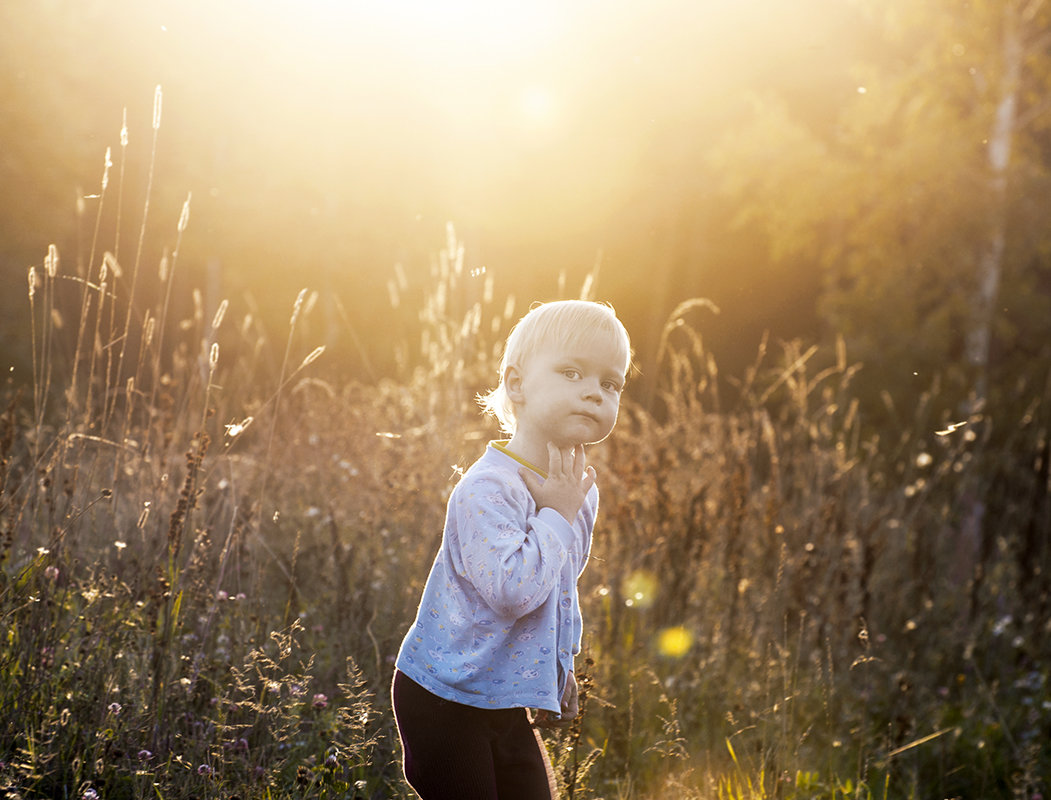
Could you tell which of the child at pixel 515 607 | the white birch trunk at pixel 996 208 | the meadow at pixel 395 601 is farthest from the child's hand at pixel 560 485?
the white birch trunk at pixel 996 208

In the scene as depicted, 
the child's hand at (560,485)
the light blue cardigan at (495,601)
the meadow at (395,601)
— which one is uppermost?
the child's hand at (560,485)

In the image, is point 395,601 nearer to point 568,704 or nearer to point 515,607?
point 568,704

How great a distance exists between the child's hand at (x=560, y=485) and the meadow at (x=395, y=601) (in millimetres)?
543

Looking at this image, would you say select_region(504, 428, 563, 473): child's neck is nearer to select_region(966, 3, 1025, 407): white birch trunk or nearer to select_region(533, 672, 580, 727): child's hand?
select_region(533, 672, 580, 727): child's hand

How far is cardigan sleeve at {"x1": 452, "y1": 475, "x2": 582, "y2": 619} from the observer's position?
1715 mm

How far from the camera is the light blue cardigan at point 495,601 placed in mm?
1730

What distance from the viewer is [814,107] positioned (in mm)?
12938

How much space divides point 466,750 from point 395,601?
150cm

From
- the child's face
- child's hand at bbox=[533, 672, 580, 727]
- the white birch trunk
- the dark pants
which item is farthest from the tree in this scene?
the dark pants

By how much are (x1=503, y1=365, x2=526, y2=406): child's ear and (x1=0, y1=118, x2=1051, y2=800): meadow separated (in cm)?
67

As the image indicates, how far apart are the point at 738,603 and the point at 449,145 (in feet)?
49.6

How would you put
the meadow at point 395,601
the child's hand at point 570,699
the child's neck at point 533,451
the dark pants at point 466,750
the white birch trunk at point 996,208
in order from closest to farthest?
the dark pants at point 466,750 < the child's neck at point 533,451 < the child's hand at point 570,699 < the meadow at point 395,601 < the white birch trunk at point 996,208

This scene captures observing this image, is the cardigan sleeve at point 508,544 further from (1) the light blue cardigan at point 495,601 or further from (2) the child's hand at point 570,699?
(2) the child's hand at point 570,699

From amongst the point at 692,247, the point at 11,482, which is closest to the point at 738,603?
the point at 11,482
